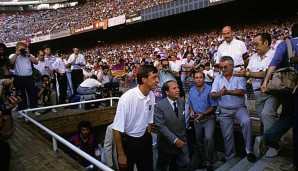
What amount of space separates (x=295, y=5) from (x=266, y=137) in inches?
541

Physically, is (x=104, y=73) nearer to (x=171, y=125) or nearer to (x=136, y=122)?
(x=171, y=125)

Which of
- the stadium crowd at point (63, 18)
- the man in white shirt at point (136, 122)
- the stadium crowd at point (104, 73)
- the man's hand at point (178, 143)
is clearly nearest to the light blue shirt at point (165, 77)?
the stadium crowd at point (104, 73)

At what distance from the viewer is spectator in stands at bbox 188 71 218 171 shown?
407 cm

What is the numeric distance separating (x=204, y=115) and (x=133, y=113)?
1.75 m

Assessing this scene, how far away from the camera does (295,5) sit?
545 inches

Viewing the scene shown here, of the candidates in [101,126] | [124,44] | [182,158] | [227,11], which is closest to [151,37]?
[124,44]

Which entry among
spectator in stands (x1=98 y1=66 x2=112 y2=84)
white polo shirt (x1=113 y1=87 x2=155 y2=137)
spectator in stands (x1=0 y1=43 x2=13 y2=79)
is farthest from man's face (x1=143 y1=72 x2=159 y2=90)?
spectator in stands (x1=98 y1=66 x2=112 y2=84)

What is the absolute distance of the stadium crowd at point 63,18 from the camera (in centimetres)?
2271

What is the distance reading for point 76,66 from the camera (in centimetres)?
735

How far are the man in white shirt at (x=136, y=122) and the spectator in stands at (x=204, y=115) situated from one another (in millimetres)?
1402

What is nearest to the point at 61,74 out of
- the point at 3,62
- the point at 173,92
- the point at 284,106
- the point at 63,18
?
the point at 3,62

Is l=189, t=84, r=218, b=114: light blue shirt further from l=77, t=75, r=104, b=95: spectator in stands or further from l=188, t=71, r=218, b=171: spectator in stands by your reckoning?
l=77, t=75, r=104, b=95: spectator in stands

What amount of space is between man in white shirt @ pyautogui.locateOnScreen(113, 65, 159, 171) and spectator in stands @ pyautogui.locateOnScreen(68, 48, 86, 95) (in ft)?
15.5

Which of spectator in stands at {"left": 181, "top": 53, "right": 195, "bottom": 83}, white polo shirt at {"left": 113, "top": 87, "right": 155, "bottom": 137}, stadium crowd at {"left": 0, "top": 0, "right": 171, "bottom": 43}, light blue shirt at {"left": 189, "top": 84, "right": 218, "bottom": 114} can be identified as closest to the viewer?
white polo shirt at {"left": 113, "top": 87, "right": 155, "bottom": 137}
